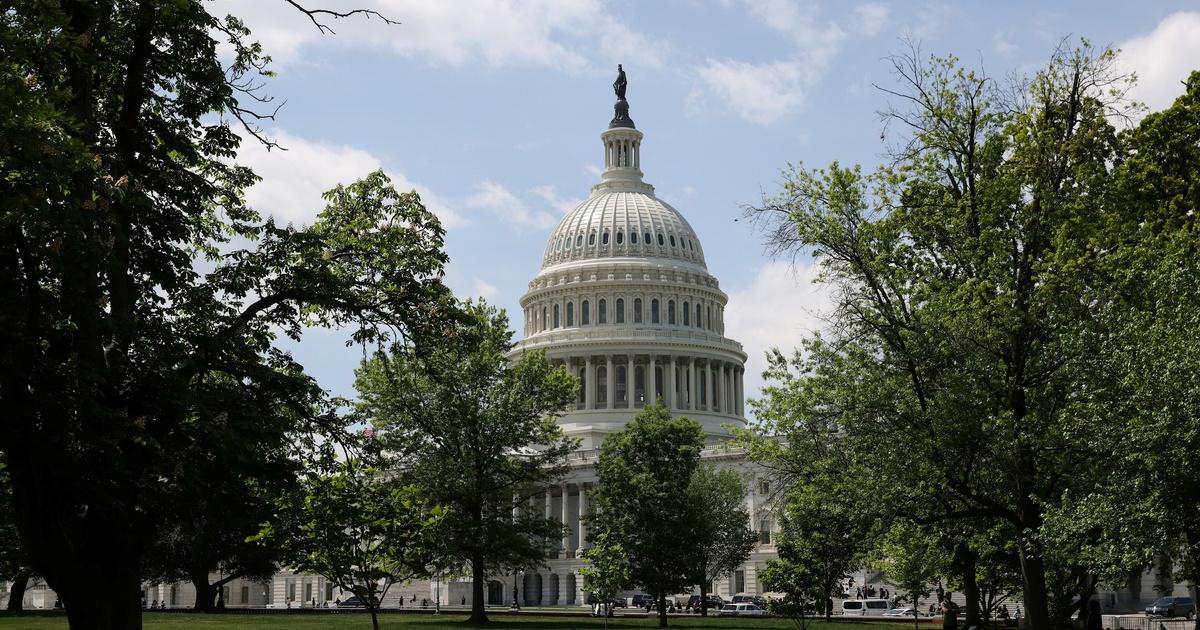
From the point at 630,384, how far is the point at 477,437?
3657 inches

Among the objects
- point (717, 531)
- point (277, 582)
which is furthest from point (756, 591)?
point (277, 582)

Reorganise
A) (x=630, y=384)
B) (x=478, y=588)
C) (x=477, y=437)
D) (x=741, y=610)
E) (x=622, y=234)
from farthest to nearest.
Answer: (x=622, y=234)
(x=630, y=384)
(x=741, y=610)
(x=478, y=588)
(x=477, y=437)

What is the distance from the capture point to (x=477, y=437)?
61.6m

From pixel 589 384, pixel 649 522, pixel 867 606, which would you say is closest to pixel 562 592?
pixel 589 384

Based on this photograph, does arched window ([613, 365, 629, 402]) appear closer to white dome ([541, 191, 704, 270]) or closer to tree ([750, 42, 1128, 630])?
white dome ([541, 191, 704, 270])

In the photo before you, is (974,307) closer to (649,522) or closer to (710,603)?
(649,522)

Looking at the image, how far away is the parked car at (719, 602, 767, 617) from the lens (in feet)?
286

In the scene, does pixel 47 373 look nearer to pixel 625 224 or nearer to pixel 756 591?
pixel 756 591

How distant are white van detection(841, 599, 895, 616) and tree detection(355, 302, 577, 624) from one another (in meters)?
34.8

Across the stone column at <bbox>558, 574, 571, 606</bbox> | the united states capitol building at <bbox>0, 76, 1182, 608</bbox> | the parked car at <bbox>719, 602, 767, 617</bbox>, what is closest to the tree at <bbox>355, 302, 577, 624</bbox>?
the parked car at <bbox>719, 602, 767, 617</bbox>

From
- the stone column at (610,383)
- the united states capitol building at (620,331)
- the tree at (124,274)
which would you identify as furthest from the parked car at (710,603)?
the tree at (124,274)

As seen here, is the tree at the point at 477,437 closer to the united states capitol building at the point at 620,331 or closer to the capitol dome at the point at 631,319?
the united states capitol building at the point at 620,331

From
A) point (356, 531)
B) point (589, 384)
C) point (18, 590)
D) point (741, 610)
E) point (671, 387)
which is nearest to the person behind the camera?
point (356, 531)

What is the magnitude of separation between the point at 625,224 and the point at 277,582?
2337 inches
